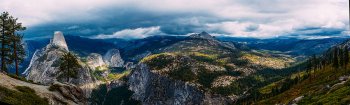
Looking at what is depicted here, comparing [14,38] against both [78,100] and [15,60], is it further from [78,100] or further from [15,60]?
[78,100]

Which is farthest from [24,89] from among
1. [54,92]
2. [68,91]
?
[68,91]

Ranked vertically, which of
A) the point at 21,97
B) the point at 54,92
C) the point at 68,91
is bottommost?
the point at 68,91

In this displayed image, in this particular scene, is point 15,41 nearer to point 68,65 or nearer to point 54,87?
point 68,65

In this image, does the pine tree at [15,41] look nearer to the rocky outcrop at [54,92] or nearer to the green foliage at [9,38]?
the green foliage at [9,38]

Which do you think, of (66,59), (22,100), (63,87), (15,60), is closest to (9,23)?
(15,60)

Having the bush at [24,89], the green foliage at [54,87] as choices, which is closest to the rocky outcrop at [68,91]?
the green foliage at [54,87]

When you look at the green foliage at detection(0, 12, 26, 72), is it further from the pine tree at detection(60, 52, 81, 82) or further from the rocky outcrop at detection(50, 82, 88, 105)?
the rocky outcrop at detection(50, 82, 88, 105)

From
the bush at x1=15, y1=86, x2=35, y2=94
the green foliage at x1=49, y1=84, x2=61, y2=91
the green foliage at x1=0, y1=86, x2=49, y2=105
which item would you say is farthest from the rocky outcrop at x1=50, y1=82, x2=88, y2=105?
the green foliage at x1=0, y1=86, x2=49, y2=105

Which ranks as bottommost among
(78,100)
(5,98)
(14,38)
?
(78,100)
